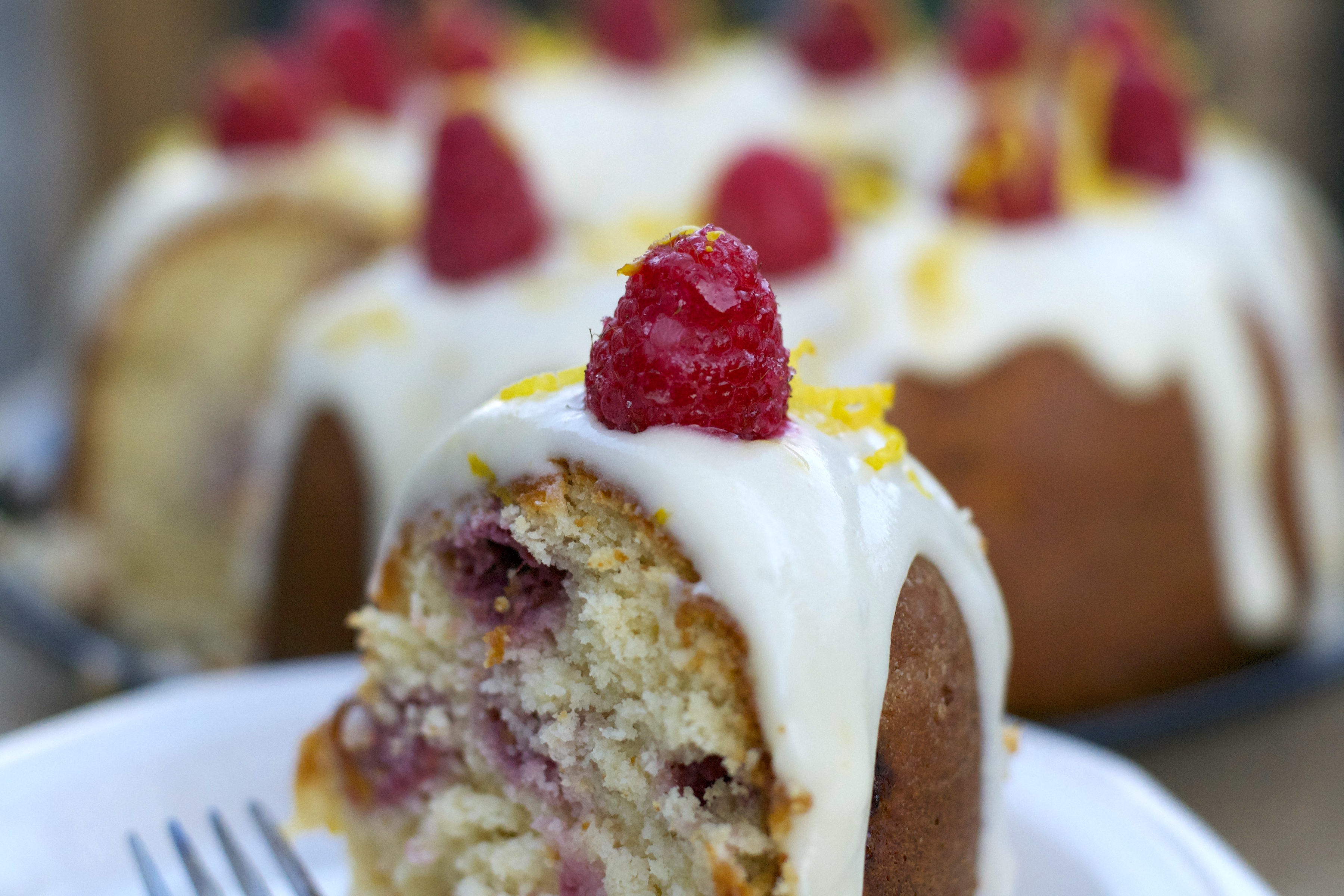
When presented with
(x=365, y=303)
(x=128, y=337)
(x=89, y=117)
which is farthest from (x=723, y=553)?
(x=89, y=117)

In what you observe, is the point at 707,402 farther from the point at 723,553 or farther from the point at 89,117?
the point at 89,117

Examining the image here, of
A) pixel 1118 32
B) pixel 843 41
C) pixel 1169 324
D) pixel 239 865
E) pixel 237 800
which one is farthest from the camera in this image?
pixel 843 41

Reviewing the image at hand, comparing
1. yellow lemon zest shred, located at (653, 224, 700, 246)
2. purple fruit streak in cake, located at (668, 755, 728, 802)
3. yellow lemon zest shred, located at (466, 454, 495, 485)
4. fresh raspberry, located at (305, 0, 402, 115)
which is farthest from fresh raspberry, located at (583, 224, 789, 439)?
fresh raspberry, located at (305, 0, 402, 115)

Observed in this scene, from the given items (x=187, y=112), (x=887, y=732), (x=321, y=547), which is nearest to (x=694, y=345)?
(x=887, y=732)

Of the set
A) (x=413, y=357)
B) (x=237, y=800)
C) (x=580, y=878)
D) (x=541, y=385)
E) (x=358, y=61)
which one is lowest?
(x=237, y=800)

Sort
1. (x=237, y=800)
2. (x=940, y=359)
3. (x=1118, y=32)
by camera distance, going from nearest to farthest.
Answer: (x=237, y=800)
(x=940, y=359)
(x=1118, y=32)

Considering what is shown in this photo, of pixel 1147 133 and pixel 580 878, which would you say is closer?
pixel 580 878

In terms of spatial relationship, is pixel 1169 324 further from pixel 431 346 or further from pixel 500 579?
pixel 500 579
